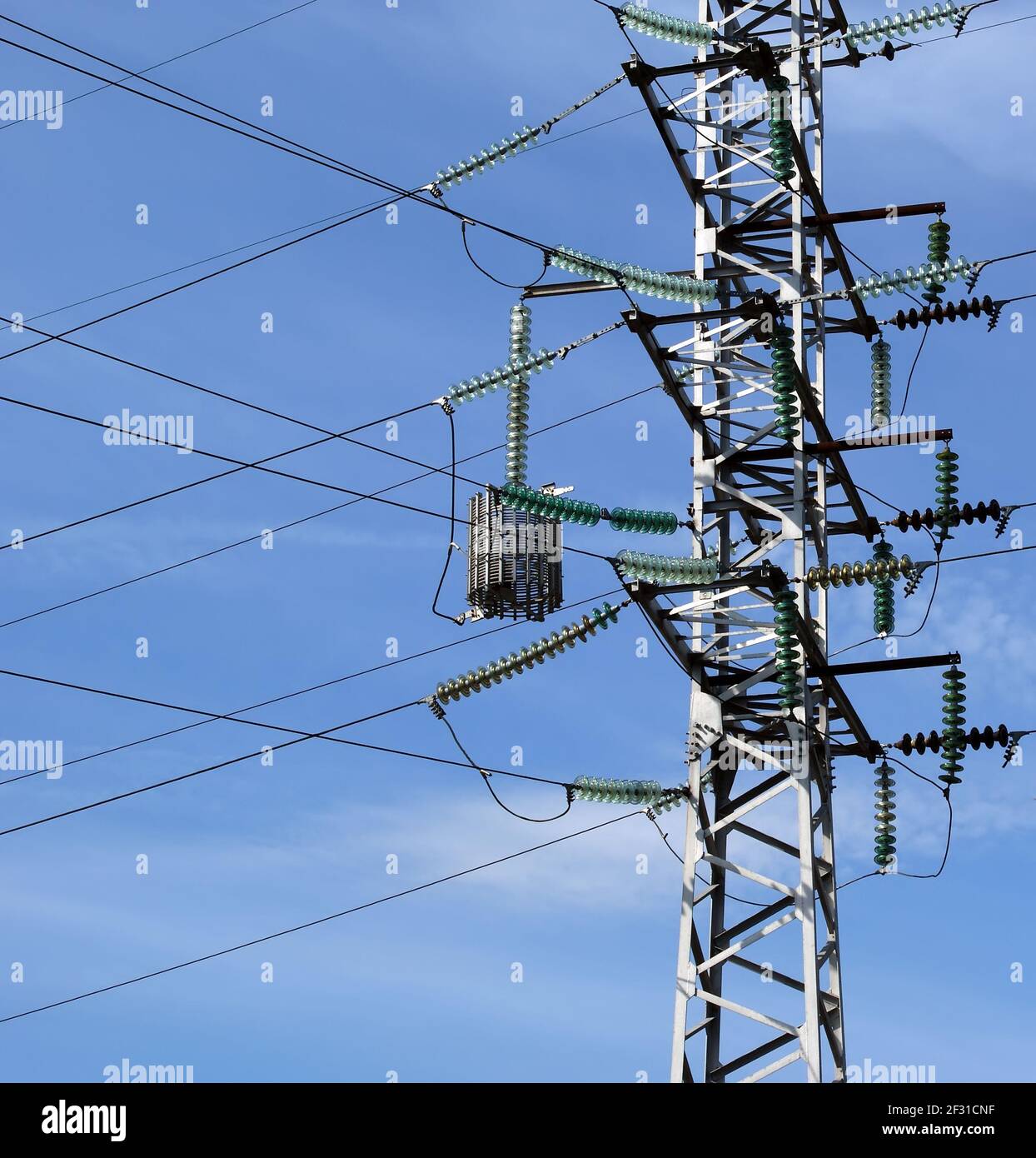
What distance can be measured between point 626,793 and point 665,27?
25.1 feet

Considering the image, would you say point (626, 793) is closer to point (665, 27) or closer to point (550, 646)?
point (550, 646)

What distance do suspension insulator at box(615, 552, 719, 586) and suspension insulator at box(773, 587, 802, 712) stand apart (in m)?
1.08

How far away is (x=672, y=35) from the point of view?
67.1 feet

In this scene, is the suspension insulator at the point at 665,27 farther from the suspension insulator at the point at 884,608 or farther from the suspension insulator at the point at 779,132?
the suspension insulator at the point at 884,608

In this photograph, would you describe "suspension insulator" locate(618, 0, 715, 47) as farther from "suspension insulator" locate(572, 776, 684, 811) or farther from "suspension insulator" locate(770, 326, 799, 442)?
"suspension insulator" locate(572, 776, 684, 811)

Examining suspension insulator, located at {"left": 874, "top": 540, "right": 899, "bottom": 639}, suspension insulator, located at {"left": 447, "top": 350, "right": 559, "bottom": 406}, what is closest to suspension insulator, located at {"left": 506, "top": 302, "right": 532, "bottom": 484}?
suspension insulator, located at {"left": 447, "top": 350, "right": 559, "bottom": 406}

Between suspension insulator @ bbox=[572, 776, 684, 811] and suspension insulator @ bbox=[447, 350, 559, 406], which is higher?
suspension insulator @ bbox=[447, 350, 559, 406]

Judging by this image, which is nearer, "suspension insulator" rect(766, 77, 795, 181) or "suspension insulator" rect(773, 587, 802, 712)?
"suspension insulator" rect(773, 587, 802, 712)

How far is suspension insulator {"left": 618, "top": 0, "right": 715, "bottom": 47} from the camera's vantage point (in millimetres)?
20219

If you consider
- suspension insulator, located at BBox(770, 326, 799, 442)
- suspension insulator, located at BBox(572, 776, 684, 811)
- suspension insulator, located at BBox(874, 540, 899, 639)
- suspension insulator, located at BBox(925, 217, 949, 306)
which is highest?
suspension insulator, located at BBox(925, 217, 949, 306)
